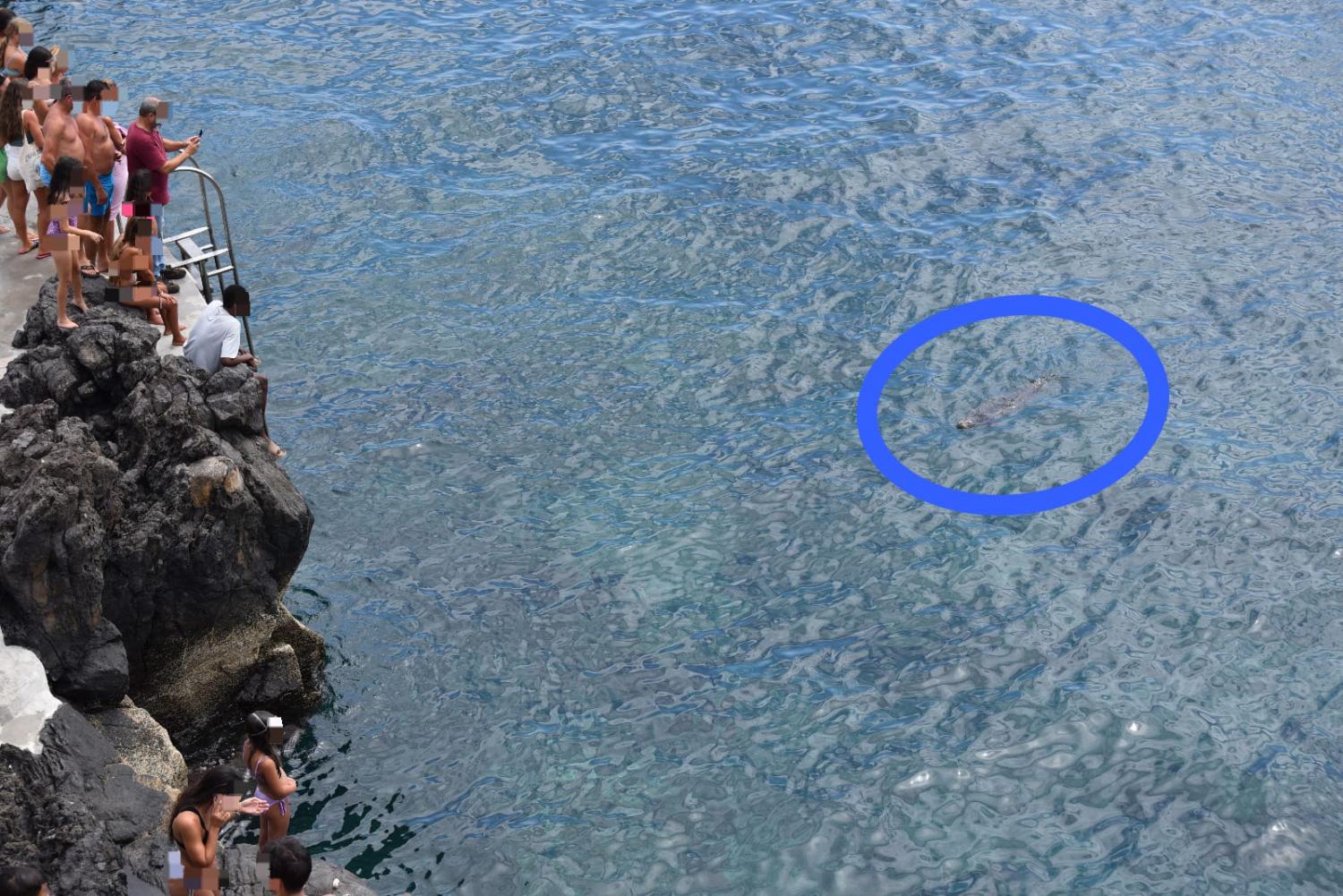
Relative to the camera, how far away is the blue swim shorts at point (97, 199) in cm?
1689

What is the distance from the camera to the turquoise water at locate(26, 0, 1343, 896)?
47.2 ft

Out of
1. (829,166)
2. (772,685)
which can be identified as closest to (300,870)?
(772,685)

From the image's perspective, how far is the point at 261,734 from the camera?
488 inches

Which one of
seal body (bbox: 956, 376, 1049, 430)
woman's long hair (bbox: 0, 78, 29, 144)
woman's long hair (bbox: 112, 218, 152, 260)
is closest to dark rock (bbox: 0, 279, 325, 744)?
woman's long hair (bbox: 112, 218, 152, 260)

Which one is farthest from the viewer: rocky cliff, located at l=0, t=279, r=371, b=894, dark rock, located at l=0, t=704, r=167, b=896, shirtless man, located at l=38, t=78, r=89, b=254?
shirtless man, located at l=38, t=78, r=89, b=254

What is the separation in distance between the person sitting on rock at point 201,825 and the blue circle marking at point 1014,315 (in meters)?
10.5

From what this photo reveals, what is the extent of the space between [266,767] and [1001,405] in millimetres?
12145

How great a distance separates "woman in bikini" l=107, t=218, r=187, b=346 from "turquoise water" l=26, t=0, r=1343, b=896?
142 inches

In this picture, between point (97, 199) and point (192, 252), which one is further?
point (192, 252)

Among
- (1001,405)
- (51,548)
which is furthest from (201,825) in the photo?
(1001,405)

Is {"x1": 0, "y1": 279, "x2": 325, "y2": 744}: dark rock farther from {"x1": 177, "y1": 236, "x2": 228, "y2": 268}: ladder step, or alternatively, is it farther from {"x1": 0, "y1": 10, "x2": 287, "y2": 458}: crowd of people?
{"x1": 177, "y1": 236, "x2": 228, "y2": 268}: ladder step

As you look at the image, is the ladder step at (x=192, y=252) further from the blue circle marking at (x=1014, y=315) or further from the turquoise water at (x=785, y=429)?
the blue circle marking at (x=1014, y=315)

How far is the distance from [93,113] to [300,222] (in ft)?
26.4

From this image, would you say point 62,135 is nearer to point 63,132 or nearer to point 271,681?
point 63,132
